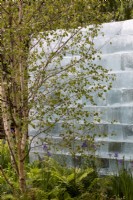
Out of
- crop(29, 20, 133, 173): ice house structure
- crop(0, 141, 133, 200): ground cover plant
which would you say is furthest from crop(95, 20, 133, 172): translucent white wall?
crop(0, 141, 133, 200): ground cover plant

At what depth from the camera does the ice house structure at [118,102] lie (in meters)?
6.04

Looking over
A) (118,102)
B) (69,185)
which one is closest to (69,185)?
(69,185)

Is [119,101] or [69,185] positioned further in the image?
[119,101]

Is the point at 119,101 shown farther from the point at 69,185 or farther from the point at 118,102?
the point at 69,185

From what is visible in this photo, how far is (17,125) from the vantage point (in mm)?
5160

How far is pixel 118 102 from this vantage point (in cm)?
616

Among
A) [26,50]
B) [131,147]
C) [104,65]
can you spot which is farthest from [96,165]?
[26,50]

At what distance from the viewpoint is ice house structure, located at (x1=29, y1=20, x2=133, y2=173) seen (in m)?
6.04

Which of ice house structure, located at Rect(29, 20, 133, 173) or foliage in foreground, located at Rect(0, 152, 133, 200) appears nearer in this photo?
foliage in foreground, located at Rect(0, 152, 133, 200)

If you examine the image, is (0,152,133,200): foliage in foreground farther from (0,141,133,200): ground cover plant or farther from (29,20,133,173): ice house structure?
(29,20,133,173): ice house structure

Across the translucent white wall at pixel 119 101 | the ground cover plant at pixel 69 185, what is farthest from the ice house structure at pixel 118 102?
the ground cover plant at pixel 69 185

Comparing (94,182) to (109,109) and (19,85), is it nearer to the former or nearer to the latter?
(109,109)

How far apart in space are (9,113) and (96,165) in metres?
1.53

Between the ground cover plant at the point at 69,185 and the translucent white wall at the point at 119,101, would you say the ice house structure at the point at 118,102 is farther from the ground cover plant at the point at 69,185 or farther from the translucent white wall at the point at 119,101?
the ground cover plant at the point at 69,185
